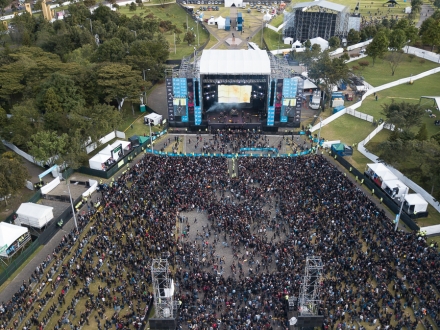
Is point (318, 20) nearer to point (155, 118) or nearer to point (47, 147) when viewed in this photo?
point (155, 118)

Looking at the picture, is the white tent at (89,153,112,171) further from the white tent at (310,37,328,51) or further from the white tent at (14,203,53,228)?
the white tent at (310,37,328,51)

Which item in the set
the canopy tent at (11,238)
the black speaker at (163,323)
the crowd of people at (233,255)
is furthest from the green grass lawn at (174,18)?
the black speaker at (163,323)

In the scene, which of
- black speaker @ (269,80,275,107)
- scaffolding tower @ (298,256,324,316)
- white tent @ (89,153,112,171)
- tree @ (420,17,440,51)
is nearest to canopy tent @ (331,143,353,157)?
black speaker @ (269,80,275,107)

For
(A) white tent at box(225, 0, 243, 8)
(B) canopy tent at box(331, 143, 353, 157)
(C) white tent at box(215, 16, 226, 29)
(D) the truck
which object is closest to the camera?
(B) canopy tent at box(331, 143, 353, 157)

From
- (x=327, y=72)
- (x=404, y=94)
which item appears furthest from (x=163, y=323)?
(x=404, y=94)

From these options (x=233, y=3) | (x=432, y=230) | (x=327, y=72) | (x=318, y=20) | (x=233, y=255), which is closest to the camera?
(x=233, y=255)

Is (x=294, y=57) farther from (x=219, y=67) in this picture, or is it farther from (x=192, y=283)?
(x=192, y=283)
